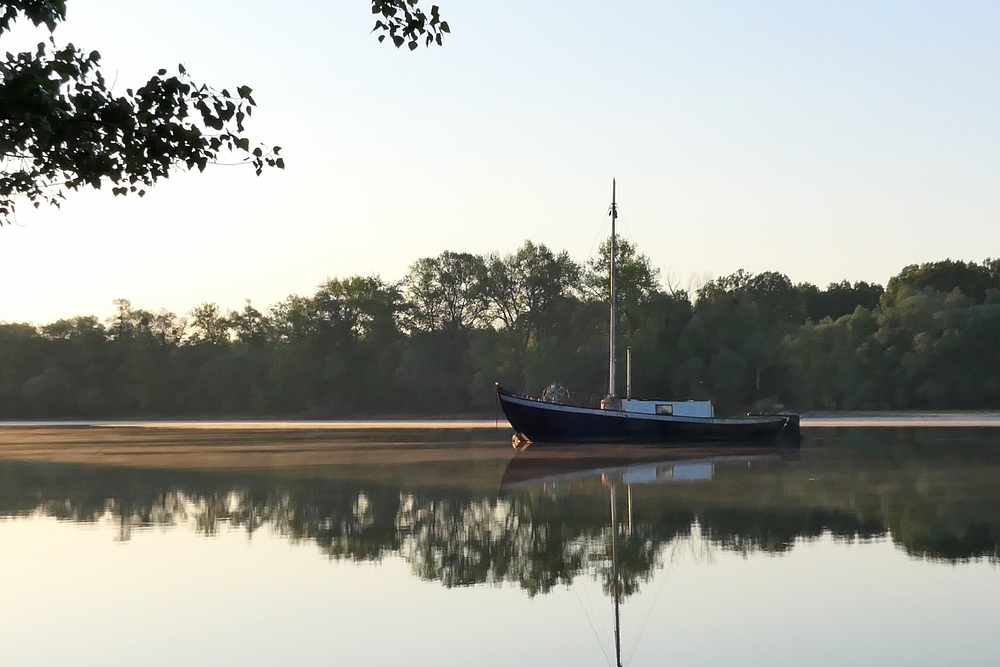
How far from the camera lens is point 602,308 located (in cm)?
10419

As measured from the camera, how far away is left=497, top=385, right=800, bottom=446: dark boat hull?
58000 millimetres

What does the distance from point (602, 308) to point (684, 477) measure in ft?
223

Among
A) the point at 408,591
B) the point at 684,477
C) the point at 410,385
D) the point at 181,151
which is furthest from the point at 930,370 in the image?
the point at 181,151

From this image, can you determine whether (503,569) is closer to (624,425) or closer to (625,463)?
(625,463)

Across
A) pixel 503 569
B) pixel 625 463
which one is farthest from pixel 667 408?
pixel 503 569

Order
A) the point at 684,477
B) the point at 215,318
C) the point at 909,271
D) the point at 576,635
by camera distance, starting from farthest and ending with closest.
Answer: the point at 215,318
the point at 909,271
the point at 684,477
the point at 576,635

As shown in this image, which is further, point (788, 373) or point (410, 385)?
point (410, 385)

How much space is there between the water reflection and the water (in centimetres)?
10

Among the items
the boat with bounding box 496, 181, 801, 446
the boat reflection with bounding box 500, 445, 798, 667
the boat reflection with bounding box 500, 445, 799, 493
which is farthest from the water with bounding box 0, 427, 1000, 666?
the boat with bounding box 496, 181, 801, 446

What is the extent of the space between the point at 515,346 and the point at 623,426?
53457 millimetres

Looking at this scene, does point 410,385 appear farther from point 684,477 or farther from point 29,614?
point 29,614

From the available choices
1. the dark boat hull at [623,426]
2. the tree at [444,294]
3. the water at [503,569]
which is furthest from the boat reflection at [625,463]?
the tree at [444,294]

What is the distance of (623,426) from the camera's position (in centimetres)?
5803

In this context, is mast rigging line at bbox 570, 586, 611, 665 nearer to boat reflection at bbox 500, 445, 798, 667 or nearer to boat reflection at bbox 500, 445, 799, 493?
boat reflection at bbox 500, 445, 798, 667
